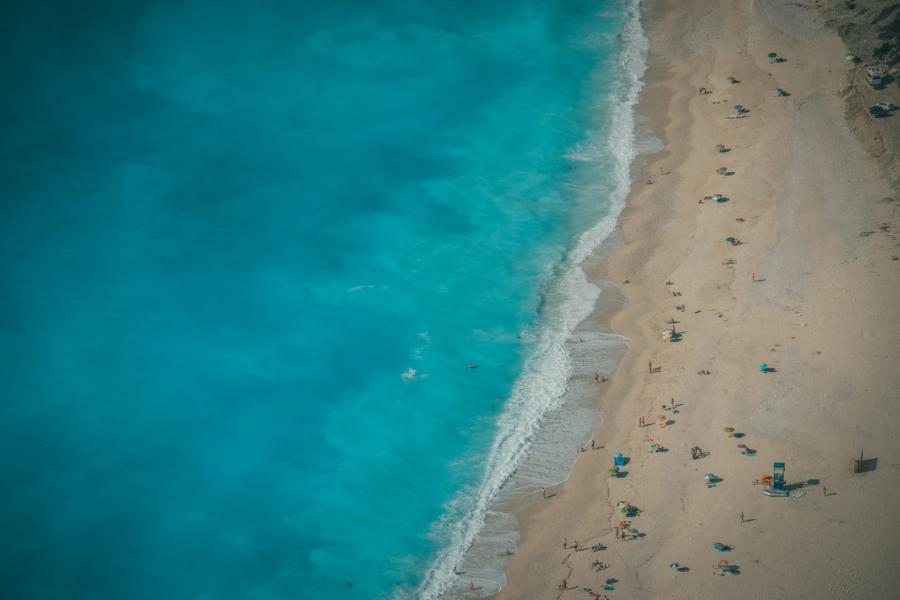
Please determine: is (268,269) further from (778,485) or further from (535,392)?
(778,485)

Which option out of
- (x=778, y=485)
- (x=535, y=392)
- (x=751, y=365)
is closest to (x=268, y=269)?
(x=535, y=392)

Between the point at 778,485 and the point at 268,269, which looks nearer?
the point at 778,485

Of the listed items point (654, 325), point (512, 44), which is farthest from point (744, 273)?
→ point (512, 44)

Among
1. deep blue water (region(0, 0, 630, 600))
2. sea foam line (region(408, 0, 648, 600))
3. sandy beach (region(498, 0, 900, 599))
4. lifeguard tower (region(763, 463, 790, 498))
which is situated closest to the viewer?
sandy beach (region(498, 0, 900, 599))

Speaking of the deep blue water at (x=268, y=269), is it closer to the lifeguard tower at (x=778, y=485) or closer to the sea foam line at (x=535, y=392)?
the sea foam line at (x=535, y=392)

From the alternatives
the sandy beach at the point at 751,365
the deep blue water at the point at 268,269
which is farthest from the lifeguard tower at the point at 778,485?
the deep blue water at the point at 268,269

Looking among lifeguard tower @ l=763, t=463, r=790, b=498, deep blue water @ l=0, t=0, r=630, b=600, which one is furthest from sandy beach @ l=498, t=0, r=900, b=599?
deep blue water @ l=0, t=0, r=630, b=600

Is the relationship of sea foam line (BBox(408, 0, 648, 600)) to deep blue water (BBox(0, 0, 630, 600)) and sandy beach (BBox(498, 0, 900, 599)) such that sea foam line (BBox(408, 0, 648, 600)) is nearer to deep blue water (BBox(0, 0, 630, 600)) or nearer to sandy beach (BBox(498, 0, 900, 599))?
deep blue water (BBox(0, 0, 630, 600))
